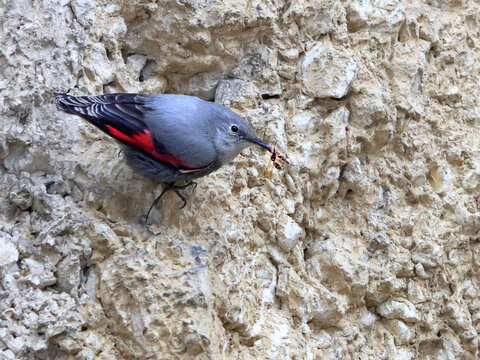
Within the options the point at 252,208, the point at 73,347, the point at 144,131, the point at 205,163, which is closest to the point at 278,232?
the point at 252,208

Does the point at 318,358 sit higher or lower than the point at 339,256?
lower

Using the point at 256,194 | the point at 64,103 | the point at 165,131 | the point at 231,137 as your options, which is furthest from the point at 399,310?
→ the point at 64,103

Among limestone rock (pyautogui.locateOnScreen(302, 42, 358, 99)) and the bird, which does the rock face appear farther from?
the bird

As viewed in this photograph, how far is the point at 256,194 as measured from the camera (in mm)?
2986

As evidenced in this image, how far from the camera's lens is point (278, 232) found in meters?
2.93

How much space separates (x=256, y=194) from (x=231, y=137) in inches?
15.9

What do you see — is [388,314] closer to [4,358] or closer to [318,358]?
[318,358]

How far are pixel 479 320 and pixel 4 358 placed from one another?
8.03 feet

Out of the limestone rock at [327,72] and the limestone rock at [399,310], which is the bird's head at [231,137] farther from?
the limestone rock at [399,310]

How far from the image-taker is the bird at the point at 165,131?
253 cm

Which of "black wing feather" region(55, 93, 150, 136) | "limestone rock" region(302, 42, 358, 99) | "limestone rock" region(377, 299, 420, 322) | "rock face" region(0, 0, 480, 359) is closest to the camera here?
"rock face" region(0, 0, 480, 359)

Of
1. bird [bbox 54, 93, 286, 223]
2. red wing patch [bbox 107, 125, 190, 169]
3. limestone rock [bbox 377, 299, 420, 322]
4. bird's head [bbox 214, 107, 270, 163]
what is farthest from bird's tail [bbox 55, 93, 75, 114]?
limestone rock [bbox 377, 299, 420, 322]

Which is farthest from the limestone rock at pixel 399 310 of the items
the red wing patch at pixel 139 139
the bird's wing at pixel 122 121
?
the red wing patch at pixel 139 139

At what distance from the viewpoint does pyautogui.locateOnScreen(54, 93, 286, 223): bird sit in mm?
2525
